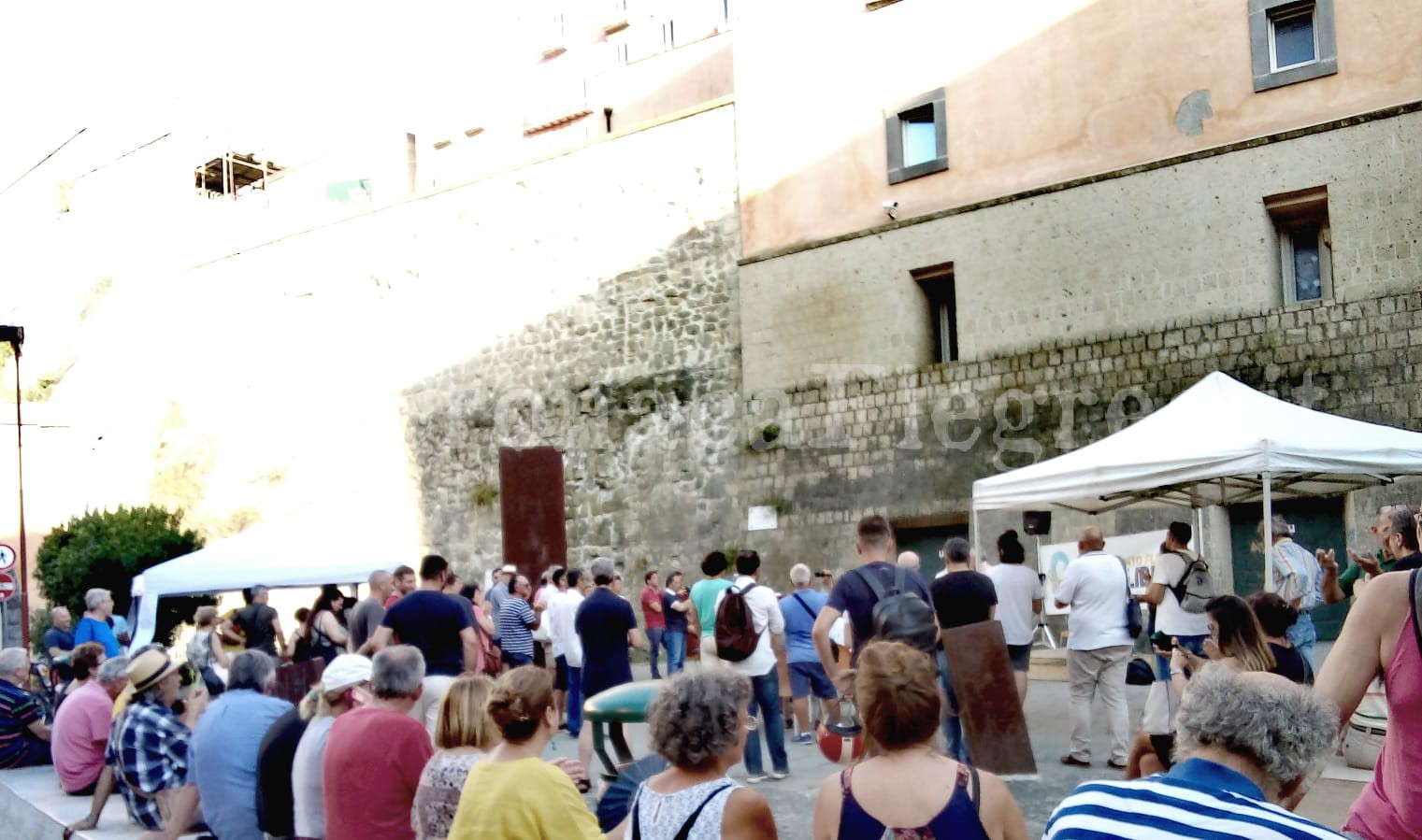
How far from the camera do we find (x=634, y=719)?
18.2 feet

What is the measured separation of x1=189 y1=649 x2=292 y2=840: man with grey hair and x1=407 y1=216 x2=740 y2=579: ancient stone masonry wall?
12394mm

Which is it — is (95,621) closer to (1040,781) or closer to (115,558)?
(1040,781)

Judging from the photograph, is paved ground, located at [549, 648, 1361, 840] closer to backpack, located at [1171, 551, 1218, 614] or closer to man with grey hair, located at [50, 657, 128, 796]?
backpack, located at [1171, 551, 1218, 614]

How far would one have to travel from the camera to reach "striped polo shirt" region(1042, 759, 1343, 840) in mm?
2172

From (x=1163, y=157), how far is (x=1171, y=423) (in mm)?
6572

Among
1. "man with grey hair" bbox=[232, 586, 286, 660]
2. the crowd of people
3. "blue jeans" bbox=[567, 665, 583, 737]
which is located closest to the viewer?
the crowd of people

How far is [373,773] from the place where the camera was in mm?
4645

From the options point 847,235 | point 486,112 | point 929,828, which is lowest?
point 929,828

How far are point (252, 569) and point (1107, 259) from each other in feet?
31.1

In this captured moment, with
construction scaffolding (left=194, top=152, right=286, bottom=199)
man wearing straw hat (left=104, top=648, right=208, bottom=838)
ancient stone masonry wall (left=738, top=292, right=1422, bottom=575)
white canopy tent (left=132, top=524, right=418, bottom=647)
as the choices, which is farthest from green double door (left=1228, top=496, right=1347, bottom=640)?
construction scaffolding (left=194, top=152, right=286, bottom=199)

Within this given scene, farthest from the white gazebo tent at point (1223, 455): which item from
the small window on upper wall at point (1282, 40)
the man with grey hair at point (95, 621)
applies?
the man with grey hair at point (95, 621)

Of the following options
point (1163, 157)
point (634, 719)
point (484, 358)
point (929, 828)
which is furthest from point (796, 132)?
point (929, 828)

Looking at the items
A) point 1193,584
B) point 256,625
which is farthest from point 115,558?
point 1193,584

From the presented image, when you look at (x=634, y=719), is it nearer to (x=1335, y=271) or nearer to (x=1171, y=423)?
(x=1171, y=423)
